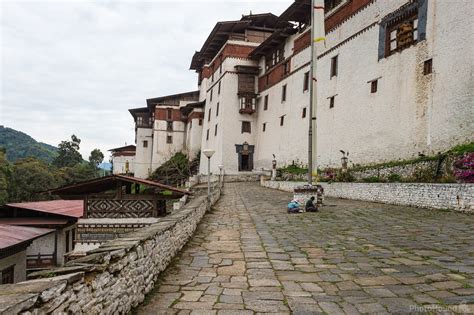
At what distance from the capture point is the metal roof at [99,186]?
13.2 meters

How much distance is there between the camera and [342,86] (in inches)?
957

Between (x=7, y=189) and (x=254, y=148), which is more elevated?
(x=254, y=148)

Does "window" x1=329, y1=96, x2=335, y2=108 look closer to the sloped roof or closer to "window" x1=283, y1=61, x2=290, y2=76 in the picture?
"window" x1=283, y1=61, x2=290, y2=76

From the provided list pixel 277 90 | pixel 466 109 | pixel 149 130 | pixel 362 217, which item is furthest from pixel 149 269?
pixel 149 130

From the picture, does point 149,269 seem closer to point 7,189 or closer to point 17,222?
point 17,222

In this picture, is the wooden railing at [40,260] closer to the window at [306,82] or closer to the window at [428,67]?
the window at [428,67]

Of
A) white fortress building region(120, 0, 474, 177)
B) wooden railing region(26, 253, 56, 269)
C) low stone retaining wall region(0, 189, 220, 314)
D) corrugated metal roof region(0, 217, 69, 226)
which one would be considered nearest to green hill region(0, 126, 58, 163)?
white fortress building region(120, 0, 474, 177)

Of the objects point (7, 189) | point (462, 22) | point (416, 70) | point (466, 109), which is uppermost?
point (462, 22)

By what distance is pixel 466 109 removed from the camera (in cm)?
1512

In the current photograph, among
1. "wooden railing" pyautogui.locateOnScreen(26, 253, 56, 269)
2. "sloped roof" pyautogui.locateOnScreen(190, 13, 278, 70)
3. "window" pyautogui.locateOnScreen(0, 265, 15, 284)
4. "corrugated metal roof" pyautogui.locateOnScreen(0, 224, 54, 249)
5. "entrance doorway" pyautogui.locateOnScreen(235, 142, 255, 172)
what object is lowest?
"wooden railing" pyautogui.locateOnScreen(26, 253, 56, 269)

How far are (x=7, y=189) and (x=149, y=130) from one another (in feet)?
63.7

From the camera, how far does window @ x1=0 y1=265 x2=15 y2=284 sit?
1088 cm

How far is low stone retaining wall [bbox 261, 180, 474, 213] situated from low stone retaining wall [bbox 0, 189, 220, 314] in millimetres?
10025

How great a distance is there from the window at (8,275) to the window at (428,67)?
63.2 ft
